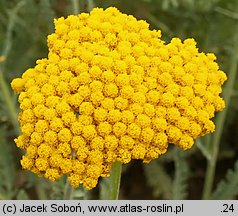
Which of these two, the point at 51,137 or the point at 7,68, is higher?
the point at 7,68

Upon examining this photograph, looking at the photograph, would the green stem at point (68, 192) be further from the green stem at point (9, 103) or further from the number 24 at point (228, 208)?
the green stem at point (9, 103)

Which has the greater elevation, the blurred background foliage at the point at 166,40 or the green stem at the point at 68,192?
the blurred background foliage at the point at 166,40

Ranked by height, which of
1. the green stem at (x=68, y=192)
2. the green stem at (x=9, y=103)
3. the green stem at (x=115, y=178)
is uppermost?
the green stem at (x=9, y=103)

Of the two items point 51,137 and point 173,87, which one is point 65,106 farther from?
point 173,87

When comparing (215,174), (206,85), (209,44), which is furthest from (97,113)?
(215,174)

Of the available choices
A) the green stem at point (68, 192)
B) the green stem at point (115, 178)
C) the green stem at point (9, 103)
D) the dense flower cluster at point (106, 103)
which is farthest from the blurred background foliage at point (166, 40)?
the dense flower cluster at point (106, 103)

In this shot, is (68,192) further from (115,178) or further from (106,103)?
(106,103)
